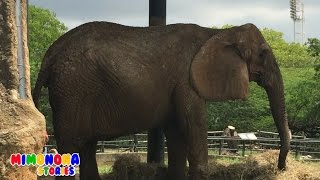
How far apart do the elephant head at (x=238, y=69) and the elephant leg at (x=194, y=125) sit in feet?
0.59

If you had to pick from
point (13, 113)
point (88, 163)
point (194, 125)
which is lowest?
point (88, 163)

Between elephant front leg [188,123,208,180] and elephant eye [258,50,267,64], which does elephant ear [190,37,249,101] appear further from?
elephant front leg [188,123,208,180]

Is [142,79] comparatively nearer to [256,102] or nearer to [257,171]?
[257,171]

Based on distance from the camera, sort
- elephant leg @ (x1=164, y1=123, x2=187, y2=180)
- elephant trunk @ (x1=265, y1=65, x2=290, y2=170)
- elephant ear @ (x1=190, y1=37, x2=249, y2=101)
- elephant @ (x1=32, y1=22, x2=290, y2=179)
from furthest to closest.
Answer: elephant leg @ (x1=164, y1=123, x2=187, y2=180)
elephant trunk @ (x1=265, y1=65, x2=290, y2=170)
elephant ear @ (x1=190, y1=37, x2=249, y2=101)
elephant @ (x1=32, y1=22, x2=290, y2=179)

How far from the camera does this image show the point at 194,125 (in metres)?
9.22

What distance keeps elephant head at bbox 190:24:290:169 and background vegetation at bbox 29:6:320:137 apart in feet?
47.6

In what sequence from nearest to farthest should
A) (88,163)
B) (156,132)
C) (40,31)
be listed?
(88,163), (156,132), (40,31)

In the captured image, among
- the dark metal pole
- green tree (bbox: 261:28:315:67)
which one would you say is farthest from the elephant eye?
green tree (bbox: 261:28:315:67)

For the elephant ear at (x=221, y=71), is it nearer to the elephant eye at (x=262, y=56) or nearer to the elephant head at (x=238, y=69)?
the elephant head at (x=238, y=69)

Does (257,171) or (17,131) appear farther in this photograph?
(257,171)

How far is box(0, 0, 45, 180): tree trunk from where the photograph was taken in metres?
5.02

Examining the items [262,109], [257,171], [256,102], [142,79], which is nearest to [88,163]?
[142,79]

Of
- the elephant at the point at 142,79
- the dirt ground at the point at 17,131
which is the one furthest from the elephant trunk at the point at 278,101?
the dirt ground at the point at 17,131

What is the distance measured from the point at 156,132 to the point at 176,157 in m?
1.61
